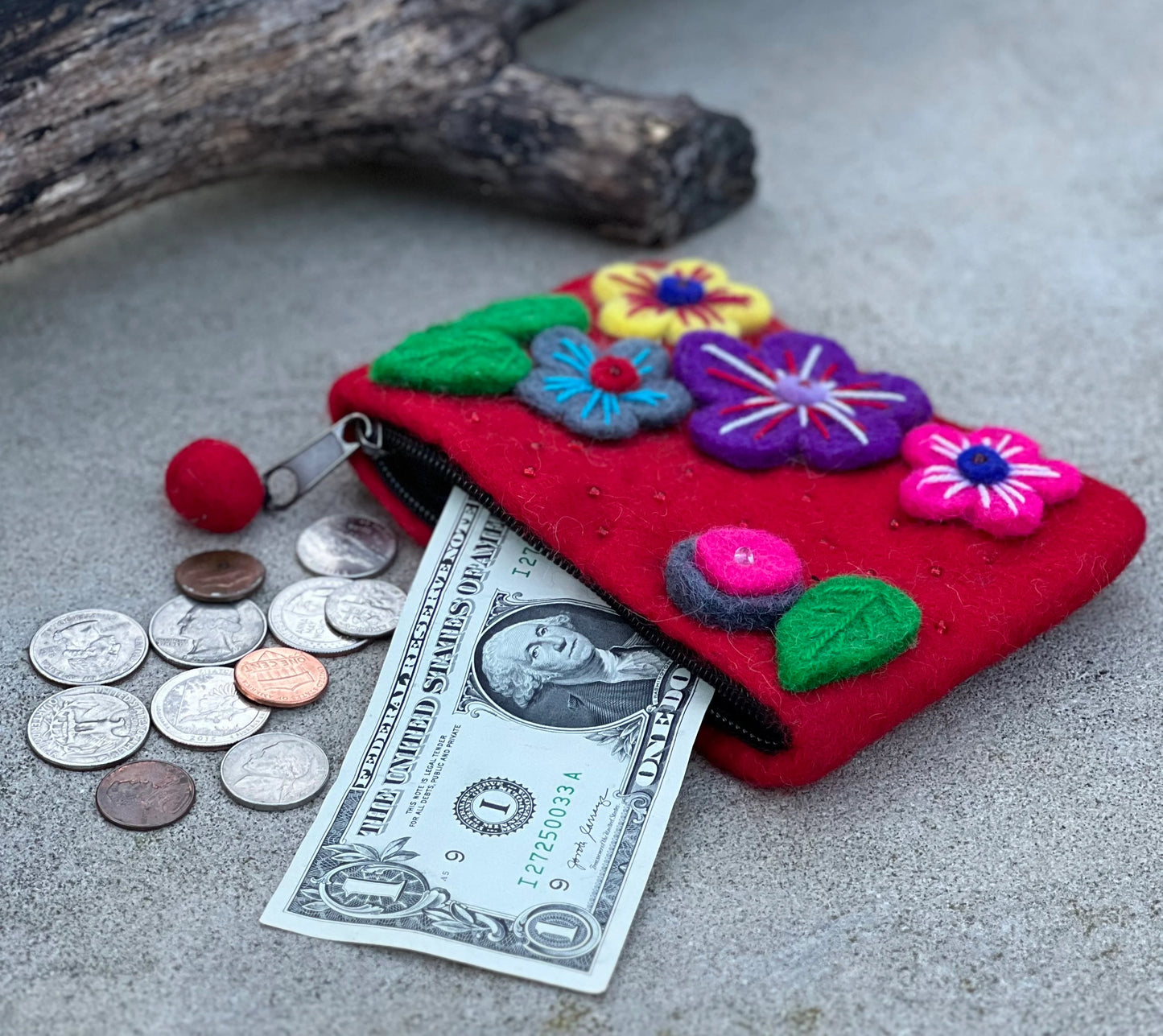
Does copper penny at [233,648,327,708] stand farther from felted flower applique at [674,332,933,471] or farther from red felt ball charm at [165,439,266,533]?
felted flower applique at [674,332,933,471]

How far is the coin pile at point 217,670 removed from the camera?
1.04m

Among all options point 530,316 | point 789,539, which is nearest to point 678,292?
point 530,316

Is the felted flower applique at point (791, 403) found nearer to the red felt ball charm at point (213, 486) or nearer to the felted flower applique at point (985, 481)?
the felted flower applique at point (985, 481)

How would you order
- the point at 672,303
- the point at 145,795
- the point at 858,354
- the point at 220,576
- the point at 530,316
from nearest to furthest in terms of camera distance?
1. the point at 145,795
2. the point at 220,576
3. the point at 530,316
4. the point at 672,303
5. the point at 858,354

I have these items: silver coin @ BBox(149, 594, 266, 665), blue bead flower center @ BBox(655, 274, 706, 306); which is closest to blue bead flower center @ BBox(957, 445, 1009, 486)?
blue bead flower center @ BBox(655, 274, 706, 306)

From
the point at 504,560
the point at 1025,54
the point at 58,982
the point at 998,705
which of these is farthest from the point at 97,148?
the point at 1025,54

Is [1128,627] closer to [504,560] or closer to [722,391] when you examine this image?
[722,391]

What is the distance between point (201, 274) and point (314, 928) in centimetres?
103

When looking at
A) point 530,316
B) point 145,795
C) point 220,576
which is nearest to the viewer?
point 145,795

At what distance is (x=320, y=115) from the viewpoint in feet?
5.57

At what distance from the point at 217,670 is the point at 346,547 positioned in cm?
20

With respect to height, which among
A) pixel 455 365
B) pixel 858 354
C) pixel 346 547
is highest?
pixel 455 365

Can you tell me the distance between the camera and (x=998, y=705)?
114 centimetres

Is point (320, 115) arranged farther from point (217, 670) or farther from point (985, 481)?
point (985, 481)
